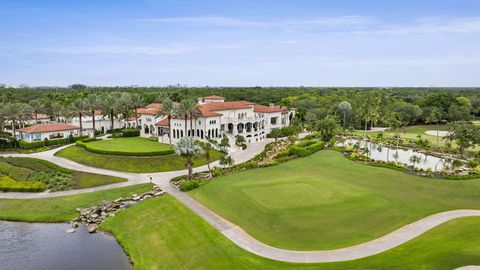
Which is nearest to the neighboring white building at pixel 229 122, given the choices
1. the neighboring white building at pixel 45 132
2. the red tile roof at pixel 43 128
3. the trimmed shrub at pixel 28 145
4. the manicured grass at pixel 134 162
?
the manicured grass at pixel 134 162

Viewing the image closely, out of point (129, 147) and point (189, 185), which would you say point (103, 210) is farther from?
point (129, 147)

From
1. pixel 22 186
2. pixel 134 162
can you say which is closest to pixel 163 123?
pixel 134 162

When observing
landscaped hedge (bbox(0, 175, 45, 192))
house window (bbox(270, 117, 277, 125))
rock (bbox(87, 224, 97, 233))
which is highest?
house window (bbox(270, 117, 277, 125))

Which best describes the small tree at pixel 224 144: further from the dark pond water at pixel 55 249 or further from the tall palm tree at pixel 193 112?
the dark pond water at pixel 55 249

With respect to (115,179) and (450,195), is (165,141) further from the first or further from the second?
(450,195)

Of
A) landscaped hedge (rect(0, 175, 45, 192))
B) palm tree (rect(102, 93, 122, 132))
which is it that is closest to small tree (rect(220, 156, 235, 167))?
landscaped hedge (rect(0, 175, 45, 192))

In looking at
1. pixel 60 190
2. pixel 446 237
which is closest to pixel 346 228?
pixel 446 237

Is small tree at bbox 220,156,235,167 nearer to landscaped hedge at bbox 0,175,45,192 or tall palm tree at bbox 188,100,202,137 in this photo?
tall palm tree at bbox 188,100,202,137
